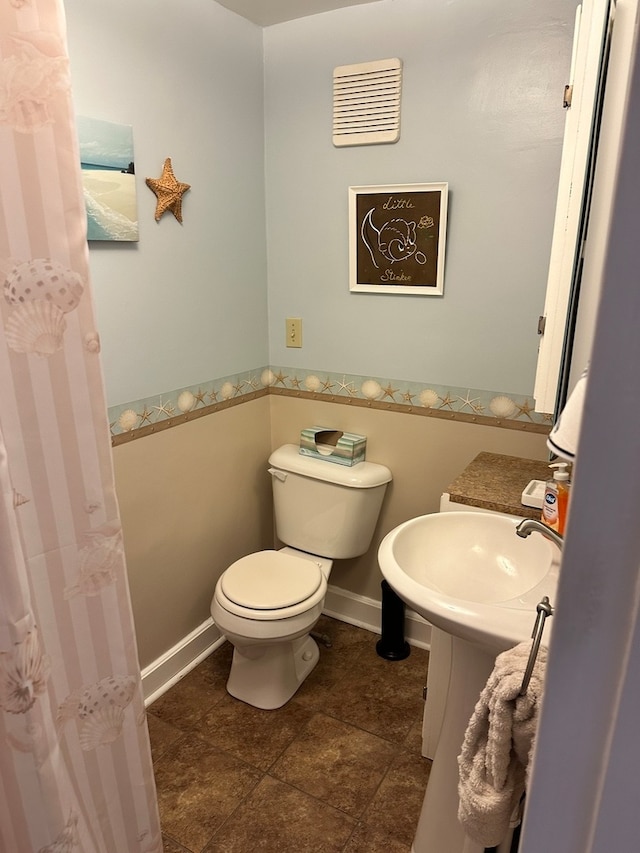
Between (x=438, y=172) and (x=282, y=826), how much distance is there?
2.05 metres

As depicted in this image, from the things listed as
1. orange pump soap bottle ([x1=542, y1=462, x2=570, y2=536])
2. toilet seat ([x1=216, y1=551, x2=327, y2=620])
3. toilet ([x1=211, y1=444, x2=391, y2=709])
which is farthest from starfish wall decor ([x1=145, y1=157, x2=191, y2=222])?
orange pump soap bottle ([x1=542, y1=462, x2=570, y2=536])

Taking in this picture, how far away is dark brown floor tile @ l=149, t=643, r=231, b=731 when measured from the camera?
78.7 inches

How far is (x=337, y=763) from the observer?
1814 millimetres

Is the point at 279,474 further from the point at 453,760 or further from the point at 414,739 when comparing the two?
the point at 453,760

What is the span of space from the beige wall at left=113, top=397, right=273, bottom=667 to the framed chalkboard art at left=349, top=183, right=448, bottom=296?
724 millimetres

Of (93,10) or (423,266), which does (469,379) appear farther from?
(93,10)

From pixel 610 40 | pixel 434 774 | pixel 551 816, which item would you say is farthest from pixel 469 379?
pixel 551 816

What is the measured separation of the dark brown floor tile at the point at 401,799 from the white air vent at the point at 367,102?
6.70 ft

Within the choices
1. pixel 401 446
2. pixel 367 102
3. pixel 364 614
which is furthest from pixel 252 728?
pixel 367 102

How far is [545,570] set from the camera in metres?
1.38

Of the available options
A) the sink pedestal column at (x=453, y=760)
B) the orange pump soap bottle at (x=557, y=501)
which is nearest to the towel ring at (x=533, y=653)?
the sink pedestal column at (x=453, y=760)

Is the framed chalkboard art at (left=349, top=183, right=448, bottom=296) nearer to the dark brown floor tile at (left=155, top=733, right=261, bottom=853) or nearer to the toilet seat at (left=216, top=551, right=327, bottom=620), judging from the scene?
the toilet seat at (left=216, top=551, right=327, bottom=620)

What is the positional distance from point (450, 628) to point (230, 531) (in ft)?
4.55

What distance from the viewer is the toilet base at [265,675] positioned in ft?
6.66
